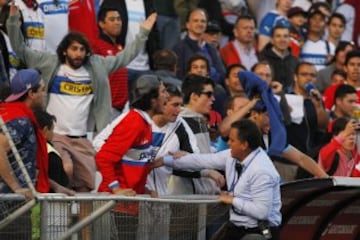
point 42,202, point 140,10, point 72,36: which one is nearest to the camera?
point 42,202

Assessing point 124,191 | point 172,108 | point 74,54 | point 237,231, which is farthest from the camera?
point 74,54

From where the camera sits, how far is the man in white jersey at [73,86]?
47.7ft

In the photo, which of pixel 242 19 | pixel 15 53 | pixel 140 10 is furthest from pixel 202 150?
pixel 242 19

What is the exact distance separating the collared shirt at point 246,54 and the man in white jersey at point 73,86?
487 centimetres

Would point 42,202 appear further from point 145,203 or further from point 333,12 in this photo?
point 333,12

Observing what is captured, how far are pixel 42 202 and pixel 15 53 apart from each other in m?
4.00

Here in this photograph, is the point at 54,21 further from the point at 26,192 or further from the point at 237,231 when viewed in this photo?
the point at 26,192

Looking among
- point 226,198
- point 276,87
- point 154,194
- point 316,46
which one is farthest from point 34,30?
point 316,46

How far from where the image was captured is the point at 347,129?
639 inches

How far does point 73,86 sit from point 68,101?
0.16 meters

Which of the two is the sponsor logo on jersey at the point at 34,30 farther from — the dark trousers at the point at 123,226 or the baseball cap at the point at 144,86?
the dark trousers at the point at 123,226

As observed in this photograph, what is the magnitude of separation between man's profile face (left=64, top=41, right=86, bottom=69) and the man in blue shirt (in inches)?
93.1

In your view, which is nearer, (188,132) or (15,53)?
(188,132)

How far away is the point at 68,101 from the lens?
47.9 ft
